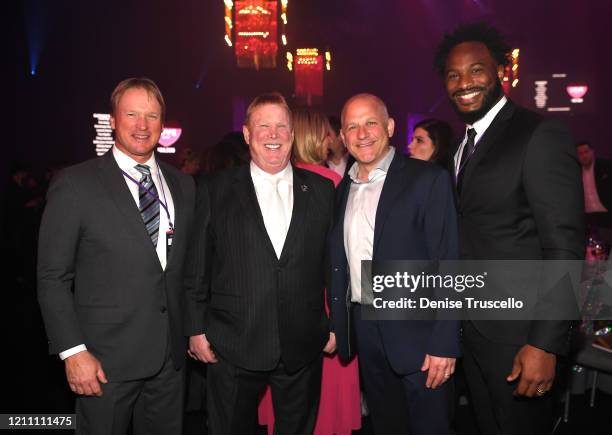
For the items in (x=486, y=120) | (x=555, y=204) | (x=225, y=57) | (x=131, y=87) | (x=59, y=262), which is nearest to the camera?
(x=555, y=204)

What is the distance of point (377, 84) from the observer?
19.0 meters

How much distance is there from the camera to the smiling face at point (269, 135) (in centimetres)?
255

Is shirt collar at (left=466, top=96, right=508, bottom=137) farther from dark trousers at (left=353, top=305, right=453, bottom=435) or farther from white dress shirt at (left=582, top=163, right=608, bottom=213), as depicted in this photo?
white dress shirt at (left=582, top=163, right=608, bottom=213)

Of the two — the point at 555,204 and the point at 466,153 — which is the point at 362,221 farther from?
the point at 555,204

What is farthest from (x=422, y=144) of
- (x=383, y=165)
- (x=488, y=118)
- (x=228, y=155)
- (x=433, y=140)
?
(x=488, y=118)

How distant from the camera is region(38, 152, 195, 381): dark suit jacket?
87.7 inches

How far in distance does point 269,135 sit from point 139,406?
5.17ft

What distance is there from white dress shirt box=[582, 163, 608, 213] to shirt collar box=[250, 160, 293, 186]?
6483mm

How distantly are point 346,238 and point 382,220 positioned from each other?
0.27m

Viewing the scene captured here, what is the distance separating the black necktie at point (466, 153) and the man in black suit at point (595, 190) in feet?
20.7

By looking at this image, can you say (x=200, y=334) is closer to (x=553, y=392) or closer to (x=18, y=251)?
(x=553, y=392)

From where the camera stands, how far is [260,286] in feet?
8.06

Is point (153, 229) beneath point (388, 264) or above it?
above

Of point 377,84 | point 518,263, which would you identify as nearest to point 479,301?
point 518,263
